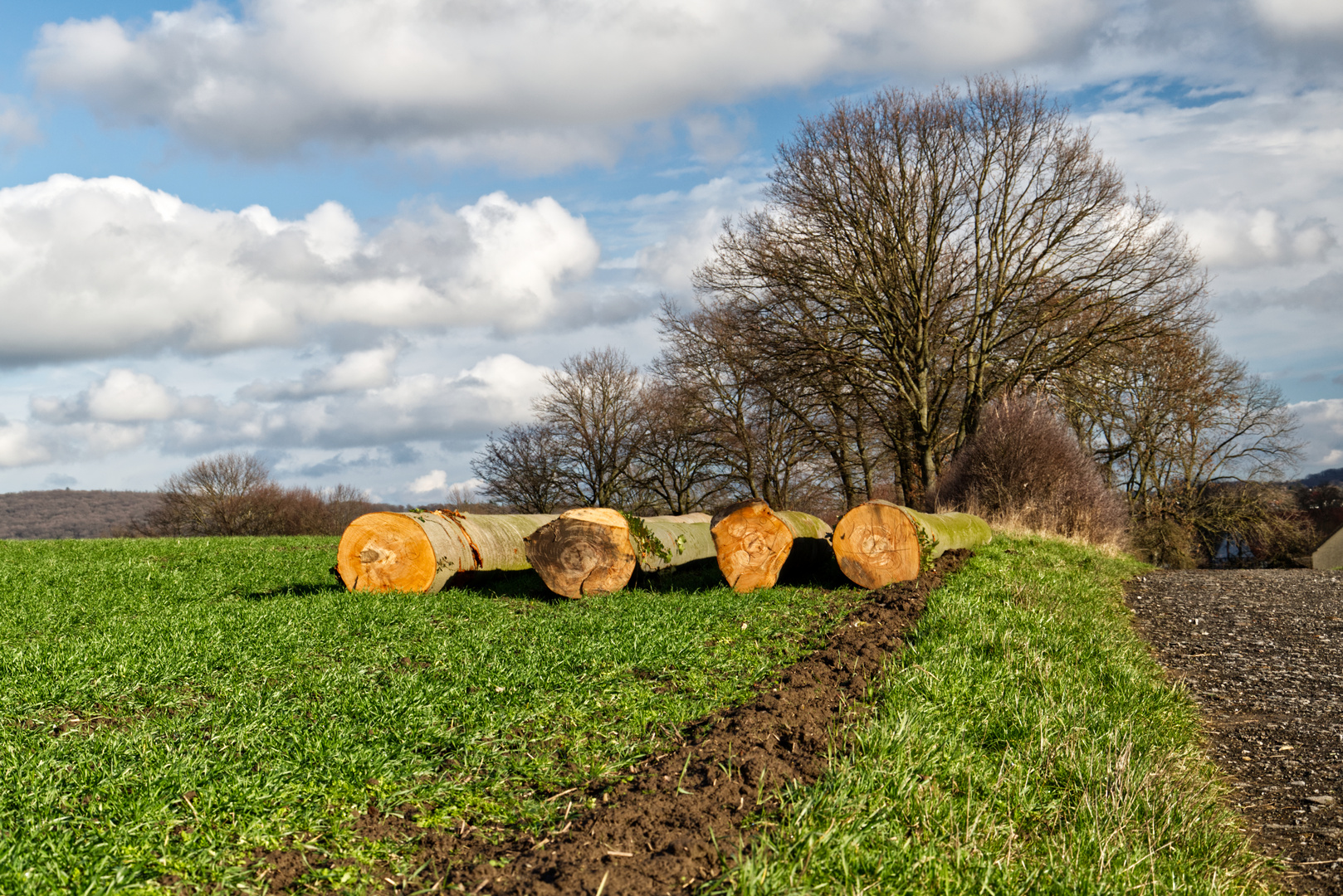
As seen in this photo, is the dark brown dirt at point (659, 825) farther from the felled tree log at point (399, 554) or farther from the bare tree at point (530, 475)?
the bare tree at point (530, 475)

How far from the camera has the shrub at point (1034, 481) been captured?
18.1 metres

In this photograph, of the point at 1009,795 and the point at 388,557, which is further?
the point at 388,557

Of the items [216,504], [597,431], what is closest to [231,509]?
[216,504]

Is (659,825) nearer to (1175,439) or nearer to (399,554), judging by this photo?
(399,554)

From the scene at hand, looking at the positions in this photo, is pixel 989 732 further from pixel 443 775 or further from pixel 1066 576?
pixel 1066 576

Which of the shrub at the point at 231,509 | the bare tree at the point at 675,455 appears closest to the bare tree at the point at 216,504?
the shrub at the point at 231,509

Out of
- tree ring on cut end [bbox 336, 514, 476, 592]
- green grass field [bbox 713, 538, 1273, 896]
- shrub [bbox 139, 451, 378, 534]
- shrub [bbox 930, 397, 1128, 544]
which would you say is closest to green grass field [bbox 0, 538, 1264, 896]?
green grass field [bbox 713, 538, 1273, 896]

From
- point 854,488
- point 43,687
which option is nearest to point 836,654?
point 43,687

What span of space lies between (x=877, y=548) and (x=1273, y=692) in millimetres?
4090

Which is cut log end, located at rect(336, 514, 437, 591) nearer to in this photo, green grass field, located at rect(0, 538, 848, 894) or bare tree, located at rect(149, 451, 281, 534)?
green grass field, located at rect(0, 538, 848, 894)

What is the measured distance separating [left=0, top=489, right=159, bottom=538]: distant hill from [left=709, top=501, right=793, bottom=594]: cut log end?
5447 centimetres

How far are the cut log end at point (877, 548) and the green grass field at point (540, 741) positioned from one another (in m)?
1.87

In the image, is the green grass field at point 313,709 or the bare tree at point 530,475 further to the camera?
the bare tree at point 530,475

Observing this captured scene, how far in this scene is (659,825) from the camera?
127 inches
